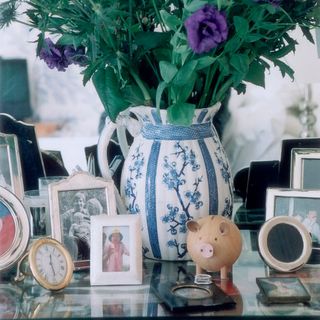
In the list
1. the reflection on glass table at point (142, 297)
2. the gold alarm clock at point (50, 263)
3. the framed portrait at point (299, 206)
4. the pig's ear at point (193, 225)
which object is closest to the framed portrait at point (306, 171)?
the framed portrait at point (299, 206)

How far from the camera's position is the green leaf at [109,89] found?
1.14 metres

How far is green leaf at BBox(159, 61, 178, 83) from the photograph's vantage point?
3.53ft

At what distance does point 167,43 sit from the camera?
3.76 feet

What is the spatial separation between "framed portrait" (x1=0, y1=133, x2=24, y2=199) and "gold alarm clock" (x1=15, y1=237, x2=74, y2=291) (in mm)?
250

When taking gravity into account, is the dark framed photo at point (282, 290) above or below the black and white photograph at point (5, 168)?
below

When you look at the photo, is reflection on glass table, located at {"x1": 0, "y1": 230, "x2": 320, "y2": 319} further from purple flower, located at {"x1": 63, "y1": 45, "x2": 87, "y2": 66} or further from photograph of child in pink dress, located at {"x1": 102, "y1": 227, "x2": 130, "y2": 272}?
purple flower, located at {"x1": 63, "y1": 45, "x2": 87, "y2": 66}

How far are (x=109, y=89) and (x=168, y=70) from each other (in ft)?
0.40

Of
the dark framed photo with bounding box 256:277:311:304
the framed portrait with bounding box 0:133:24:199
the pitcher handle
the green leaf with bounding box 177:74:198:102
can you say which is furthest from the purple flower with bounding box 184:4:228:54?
the framed portrait with bounding box 0:133:24:199

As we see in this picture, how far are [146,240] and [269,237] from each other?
22 cm

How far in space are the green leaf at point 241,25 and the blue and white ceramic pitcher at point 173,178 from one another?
0.58 feet

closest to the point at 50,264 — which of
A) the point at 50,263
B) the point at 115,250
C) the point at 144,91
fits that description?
the point at 50,263

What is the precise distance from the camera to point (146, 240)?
1.21m

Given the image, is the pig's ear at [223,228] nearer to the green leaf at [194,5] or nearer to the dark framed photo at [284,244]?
the dark framed photo at [284,244]

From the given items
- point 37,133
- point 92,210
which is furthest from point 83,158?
point 92,210
